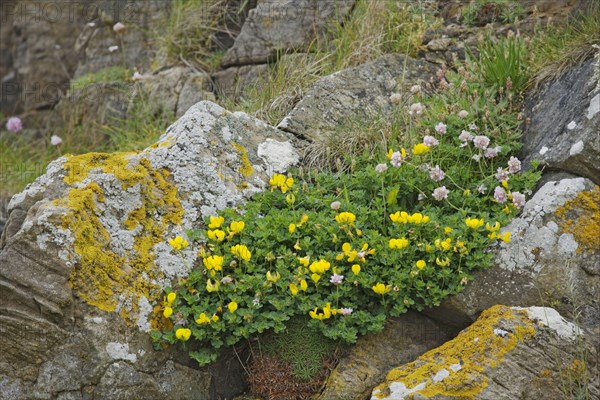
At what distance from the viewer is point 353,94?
6047 mm

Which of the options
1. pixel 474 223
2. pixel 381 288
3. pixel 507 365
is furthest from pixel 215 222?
pixel 507 365

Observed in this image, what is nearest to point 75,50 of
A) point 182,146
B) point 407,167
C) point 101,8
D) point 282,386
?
point 101,8

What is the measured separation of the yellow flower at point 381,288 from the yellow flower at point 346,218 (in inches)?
18.0

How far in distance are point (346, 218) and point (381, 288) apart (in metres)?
0.51

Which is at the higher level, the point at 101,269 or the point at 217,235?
the point at 217,235

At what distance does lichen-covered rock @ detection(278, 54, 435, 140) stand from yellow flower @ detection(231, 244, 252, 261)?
1485 mm

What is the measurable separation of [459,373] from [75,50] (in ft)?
24.4

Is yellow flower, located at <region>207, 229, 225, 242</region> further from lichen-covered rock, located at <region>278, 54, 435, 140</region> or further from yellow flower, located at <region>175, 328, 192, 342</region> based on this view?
lichen-covered rock, located at <region>278, 54, 435, 140</region>

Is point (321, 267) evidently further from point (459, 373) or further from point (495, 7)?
point (495, 7)

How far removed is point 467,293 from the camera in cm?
438

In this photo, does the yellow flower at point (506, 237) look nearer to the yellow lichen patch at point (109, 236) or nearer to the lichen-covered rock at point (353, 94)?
the lichen-covered rock at point (353, 94)

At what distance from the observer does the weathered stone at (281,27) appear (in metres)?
7.29

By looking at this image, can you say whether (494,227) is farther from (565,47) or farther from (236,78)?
(236,78)

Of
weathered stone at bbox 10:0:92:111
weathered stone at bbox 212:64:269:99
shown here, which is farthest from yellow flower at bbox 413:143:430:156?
weathered stone at bbox 10:0:92:111
